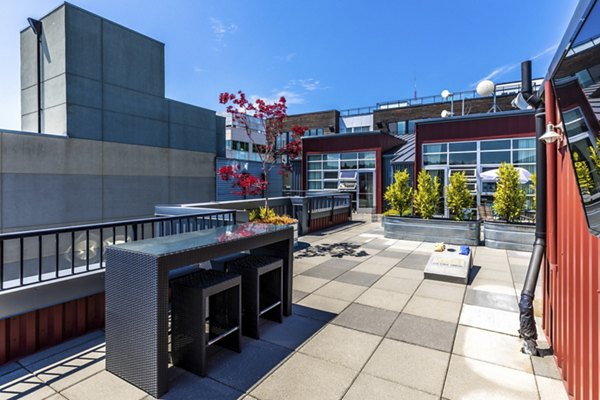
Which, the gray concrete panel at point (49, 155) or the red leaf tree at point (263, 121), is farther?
the gray concrete panel at point (49, 155)

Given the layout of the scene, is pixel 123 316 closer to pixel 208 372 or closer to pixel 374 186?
pixel 208 372

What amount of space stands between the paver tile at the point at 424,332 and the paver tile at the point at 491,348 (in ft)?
0.37

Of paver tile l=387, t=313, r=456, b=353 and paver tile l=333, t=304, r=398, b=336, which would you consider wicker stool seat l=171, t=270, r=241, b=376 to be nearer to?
paver tile l=333, t=304, r=398, b=336

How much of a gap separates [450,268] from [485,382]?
365cm

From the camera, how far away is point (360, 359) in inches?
136

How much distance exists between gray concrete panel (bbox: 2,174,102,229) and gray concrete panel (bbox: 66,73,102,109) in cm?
340

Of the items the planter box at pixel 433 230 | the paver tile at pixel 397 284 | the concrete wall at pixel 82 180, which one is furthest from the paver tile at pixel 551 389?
the concrete wall at pixel 82 180

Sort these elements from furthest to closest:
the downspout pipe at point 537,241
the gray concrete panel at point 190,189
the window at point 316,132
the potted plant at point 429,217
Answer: the window at point 316,132 < the gray concrete panel at point 190,189 < the potted plant at point 429,217 < the downspout pipe at point 537,241

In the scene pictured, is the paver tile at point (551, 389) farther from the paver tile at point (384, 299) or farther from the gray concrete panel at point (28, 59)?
the gray concrete panel at point (28, 59)

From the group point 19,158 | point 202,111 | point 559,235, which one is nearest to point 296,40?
point 202,111

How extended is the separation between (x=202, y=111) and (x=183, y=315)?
18728 mm

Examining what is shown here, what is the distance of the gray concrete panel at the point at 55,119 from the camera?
13.5 metres

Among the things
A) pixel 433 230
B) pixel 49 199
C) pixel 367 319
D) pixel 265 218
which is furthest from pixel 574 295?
pixel 49 199

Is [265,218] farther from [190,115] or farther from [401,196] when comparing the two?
[190,115]
